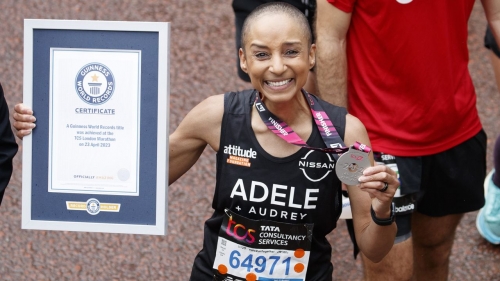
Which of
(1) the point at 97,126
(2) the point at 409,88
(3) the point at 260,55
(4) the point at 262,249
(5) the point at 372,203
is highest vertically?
(3) the point at 260,55

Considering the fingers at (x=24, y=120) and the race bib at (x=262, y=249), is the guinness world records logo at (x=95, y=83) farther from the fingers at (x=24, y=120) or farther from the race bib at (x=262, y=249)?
the race bib at (x=262, y=249)

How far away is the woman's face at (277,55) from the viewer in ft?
10.6

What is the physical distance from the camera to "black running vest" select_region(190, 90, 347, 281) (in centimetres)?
331

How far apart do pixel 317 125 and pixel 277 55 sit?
29 centimetres

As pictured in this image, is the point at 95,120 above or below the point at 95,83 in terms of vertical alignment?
below

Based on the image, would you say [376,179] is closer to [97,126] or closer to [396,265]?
[97,126]

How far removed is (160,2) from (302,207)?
4850mm

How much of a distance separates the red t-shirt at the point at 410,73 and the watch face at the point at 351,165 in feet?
3.58

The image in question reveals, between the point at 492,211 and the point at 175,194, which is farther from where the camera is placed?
the point at 175,194

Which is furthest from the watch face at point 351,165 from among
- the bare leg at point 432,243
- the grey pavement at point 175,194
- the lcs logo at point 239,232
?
the grey pavement at point 175,194

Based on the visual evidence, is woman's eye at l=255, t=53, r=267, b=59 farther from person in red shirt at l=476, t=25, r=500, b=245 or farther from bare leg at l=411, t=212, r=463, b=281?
person in red shirt at l=476, t=25, r=500, b=245

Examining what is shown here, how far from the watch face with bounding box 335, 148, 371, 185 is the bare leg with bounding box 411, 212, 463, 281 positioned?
4.84 ft

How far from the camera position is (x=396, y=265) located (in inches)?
163

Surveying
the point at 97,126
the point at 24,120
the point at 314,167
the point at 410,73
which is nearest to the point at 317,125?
the point at 314,167
